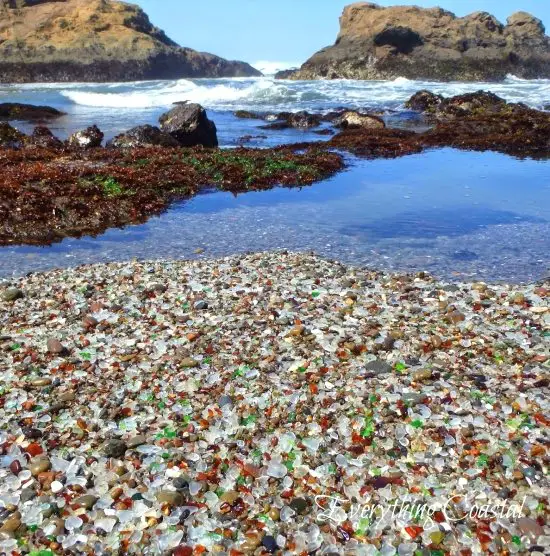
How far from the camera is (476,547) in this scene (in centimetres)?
350

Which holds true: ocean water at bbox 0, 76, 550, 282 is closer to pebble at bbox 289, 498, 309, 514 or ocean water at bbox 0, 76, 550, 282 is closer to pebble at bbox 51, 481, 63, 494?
pebble at bbox 289, 498, 309, 514

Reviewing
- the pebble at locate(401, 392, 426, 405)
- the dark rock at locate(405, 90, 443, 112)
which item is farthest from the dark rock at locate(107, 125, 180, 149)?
the dark rock at locate(405, 90, 443, 112)

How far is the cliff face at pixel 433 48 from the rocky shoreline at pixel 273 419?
67449 millimetres

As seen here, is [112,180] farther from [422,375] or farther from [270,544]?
[270,544]

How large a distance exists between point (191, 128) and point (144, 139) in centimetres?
229

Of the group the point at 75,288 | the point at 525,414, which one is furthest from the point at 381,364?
the point at 75,288

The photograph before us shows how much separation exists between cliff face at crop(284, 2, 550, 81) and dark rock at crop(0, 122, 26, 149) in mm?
57133

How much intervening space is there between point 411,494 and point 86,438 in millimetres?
2737

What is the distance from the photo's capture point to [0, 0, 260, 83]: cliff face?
8825cm

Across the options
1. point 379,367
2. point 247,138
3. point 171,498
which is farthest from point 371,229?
point 247,138

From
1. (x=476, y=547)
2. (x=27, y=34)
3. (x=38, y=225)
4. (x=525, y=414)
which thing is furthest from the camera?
(x=27, y=34)

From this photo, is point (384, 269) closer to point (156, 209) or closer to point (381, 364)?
point (381, 364)

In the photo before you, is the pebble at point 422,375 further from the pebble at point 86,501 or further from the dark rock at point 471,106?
the dark rock at point 471,106

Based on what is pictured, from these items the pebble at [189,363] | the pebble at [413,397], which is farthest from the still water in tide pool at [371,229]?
the pebble at [189,363]
